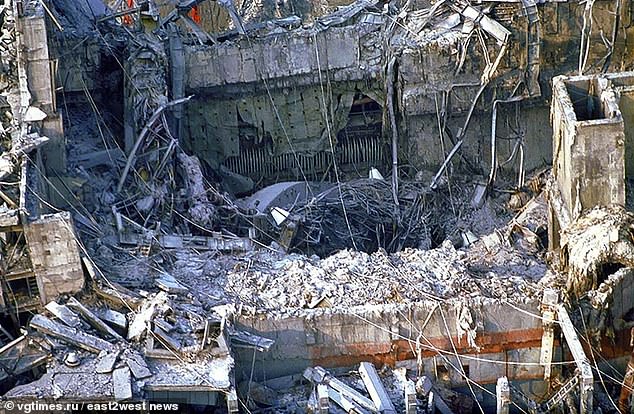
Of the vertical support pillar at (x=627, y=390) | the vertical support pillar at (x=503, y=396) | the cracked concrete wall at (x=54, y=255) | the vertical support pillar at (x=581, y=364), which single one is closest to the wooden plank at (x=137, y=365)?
the cracked concrete wall at (x=54, y=255)

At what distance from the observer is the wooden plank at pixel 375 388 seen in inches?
634

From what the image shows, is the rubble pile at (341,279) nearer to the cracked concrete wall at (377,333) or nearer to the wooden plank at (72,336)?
the cracked concrete wall at (377,333)

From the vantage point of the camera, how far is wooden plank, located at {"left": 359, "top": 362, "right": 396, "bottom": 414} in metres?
16.1

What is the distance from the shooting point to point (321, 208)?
21.2 meters

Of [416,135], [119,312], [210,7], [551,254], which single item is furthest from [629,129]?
[210,7]

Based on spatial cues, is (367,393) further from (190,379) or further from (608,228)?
(608,228)

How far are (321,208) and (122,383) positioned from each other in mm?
6614

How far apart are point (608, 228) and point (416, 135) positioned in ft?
21.5

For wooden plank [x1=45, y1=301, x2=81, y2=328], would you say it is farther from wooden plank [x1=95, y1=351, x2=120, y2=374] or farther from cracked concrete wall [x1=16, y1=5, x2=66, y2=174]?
cracked concrete wall [x1=16, y1=5, x2=66, y2=174]

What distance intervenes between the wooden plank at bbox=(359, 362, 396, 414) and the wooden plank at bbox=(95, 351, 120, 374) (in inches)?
123

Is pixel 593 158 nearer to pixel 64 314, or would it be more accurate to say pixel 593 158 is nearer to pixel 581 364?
pixel 581 364

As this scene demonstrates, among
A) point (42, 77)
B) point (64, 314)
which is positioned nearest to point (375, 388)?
point (64, 314)

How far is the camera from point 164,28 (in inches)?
912

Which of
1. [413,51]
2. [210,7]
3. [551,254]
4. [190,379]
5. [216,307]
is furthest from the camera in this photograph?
[210,7]
